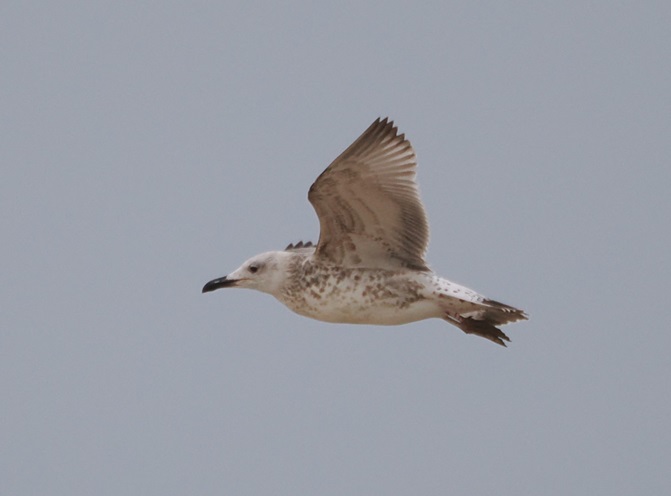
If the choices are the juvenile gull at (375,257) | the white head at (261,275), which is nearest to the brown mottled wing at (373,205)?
the juvenile gull at (375,257)

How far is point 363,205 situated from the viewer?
33.8 ft

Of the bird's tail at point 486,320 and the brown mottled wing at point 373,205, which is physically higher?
the brown mottled wing at point 373,205

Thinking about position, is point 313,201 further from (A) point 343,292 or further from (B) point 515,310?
(B) point 515,310

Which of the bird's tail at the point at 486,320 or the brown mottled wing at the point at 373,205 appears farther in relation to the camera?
the bird's tail at the point at 486,320

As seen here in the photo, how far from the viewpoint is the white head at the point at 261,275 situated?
1083 centimetres


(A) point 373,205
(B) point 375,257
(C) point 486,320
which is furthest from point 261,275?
(C) point 486,320

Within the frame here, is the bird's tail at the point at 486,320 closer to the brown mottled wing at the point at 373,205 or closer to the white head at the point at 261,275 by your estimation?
the brown mottled wing at the point at 373,205

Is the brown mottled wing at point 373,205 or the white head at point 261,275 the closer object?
the brown mottled wing at point 373,205

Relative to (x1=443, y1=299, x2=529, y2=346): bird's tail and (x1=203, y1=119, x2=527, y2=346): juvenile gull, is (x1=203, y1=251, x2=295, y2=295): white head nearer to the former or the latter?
(x1=203, y1=119, x2=527, y2=346): juvenile gull

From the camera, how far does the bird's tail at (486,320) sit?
10625 millimetres

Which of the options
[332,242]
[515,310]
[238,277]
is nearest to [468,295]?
[515,310]

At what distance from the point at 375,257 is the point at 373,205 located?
45 centimetres

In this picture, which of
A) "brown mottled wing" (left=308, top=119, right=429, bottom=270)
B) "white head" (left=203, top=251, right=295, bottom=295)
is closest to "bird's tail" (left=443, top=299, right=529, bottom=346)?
"brown mottled wing" (left=308, top=119, right=429, bottom=270)

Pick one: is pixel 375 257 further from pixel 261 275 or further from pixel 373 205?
pixel 261 275
